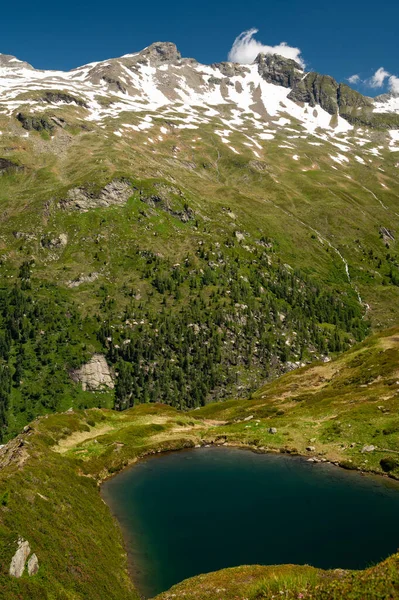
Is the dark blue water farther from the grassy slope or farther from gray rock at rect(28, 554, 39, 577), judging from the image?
gray rock at rect(28, 554, 39, 577)

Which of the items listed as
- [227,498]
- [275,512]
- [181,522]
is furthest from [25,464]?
[275,512]

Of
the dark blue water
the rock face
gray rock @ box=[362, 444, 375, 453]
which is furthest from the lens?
gray rock @ box=[362, 444, 375, 453]

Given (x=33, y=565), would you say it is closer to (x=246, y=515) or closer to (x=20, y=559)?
(x=20, y=559)

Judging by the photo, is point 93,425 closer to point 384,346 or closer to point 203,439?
point 203,439

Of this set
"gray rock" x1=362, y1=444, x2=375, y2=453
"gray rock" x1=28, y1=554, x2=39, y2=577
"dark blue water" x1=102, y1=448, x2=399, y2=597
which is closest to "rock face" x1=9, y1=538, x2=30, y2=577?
"gray rock" x1=28, y1=554, x2=39, y2=577

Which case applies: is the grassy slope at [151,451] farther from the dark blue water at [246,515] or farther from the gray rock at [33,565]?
the dark blue water at [246,515]

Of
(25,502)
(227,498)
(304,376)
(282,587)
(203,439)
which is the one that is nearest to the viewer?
(282,587)
